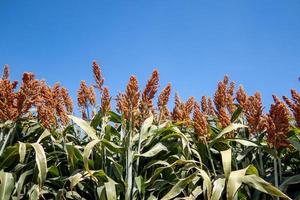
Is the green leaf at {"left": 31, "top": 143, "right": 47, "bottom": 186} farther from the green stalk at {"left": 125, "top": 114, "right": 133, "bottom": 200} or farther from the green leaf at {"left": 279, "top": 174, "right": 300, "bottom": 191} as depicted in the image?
the green leaf at {"left": 279, "top": 174, "right": 300, "bottom": 191}

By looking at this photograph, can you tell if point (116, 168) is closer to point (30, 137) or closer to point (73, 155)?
point (73, 155)

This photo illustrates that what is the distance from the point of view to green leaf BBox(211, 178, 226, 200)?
2244mm

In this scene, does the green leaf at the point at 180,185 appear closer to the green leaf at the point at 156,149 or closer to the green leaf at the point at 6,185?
the green leaf at the point at 156,149

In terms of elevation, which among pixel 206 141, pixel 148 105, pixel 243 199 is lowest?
pixel 243 199

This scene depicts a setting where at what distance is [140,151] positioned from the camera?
2.77m

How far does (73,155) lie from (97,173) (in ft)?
0.87

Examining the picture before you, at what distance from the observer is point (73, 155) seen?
2529 mm

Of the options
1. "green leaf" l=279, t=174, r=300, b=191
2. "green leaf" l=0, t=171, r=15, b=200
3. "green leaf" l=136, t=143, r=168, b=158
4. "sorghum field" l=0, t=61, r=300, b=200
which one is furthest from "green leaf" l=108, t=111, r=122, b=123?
"green leaf" l=279, t=174, r=300, b=191

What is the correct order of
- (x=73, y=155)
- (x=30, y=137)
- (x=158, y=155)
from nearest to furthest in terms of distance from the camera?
(x=73, y=155) → (x=158, y=155) → (x=30, y=137)

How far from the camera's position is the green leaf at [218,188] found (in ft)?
7.36

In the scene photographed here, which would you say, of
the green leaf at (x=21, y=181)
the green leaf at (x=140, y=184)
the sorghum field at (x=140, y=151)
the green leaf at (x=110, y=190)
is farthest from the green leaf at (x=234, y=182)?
the green leaf at (x=21, y=181)

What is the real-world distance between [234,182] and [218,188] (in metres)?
0.12

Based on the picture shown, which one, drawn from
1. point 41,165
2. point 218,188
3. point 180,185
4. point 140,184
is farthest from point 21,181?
point 218,188

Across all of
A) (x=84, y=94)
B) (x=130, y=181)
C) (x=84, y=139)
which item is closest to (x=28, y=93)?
(x=84, y=94)
